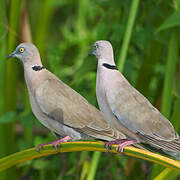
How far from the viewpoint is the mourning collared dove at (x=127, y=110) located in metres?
1.21

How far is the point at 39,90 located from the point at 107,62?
0.30 m

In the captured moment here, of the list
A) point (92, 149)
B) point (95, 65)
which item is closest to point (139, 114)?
point (92, 149)

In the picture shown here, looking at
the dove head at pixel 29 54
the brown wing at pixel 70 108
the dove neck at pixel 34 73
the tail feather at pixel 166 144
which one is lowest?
the tail feather at pixel 166 144

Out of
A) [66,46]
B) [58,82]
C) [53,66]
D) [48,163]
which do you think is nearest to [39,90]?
[58,82]

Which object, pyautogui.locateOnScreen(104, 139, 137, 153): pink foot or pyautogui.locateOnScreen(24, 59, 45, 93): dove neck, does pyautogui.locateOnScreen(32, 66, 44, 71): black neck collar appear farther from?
pyautogui.locateOnScreen(104, 139, 137, 153): pink foot

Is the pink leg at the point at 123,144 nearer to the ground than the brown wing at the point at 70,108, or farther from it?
nearer to the ground

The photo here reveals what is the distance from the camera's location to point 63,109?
144cm

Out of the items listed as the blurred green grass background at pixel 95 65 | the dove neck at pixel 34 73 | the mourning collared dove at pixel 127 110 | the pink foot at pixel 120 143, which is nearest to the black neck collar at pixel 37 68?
the dove neck at pixel 34 73

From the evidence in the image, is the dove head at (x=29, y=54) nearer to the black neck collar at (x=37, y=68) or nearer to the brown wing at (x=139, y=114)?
the black neck collar at (x=37, y=68)

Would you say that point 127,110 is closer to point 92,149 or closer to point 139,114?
point 139,114

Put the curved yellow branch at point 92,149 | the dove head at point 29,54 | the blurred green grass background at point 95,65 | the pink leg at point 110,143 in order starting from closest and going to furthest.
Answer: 1. the curved yellow branch at point 92,149
2. the pink leg at point 110,143
3. the dove head at point 29,54
4. the blurred green grass background at point 95,65

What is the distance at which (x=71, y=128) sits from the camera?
145cm

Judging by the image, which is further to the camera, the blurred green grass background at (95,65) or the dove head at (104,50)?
the blurred green grass background at (95,65)

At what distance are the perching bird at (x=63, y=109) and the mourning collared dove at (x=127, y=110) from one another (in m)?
0.14
